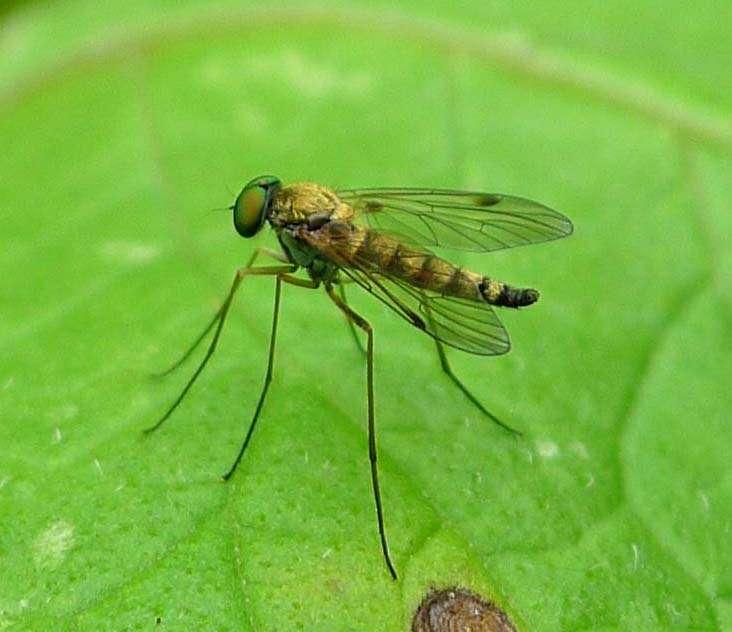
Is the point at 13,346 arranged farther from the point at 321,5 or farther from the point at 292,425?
the point at 321,5

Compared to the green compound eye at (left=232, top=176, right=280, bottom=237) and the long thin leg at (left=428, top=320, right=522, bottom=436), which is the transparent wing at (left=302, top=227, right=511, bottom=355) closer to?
the long thin leg at (left=428, top=320, right=522, bottom=436)

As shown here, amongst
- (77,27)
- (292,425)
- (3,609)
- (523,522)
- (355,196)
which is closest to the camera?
(3,609)

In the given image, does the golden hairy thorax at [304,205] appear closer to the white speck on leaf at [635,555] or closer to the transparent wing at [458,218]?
the transparent wing at [458,218]

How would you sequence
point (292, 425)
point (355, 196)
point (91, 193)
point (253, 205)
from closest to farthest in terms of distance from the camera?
point (292, 425) < point (253, 205) < point (355, 196) < point (91, 193)

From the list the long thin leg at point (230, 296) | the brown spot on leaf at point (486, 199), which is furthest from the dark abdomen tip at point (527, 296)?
the long thin leg at point (230, 296)

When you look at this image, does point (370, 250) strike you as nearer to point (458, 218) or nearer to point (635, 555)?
point (458, 218)

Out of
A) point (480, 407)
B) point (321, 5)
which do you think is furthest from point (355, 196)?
point (321, 5)
